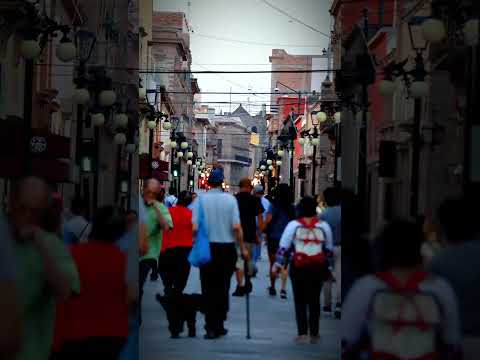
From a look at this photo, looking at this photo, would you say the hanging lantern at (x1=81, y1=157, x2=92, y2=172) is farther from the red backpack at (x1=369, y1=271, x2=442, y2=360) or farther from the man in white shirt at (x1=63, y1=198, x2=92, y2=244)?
the red backpack at (x1=369, y1=271, x2=442, y2=360)

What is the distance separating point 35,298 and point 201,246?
25.3 feet

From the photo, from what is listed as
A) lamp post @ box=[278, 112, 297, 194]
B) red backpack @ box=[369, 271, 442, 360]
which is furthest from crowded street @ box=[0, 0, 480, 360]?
lamp post @ box=[278, 112, 297, 194]

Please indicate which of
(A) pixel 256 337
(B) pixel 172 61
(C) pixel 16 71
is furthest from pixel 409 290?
(B) pixel 172 61

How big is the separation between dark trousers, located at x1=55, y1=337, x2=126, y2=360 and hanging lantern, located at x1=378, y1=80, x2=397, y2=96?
12.7 feet

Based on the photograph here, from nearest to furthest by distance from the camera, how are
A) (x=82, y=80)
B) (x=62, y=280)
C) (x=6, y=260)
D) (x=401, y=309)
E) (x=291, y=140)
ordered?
1. (x=6, y=260)
2. (x=62, y=280)
3. (x=401, y=309)
4. (x=82, y=80)
5. (x=291, y=140)

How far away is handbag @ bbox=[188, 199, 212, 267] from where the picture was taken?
14073 millimetres

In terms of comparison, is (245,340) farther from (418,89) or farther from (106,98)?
(106,98)

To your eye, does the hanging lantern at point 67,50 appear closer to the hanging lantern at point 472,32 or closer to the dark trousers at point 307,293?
the dark trousers at point 307,293

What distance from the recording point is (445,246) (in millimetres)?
7301

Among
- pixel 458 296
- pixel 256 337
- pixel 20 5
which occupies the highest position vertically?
pixel 20 5

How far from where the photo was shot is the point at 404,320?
664 centimetres

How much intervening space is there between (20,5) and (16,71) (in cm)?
434

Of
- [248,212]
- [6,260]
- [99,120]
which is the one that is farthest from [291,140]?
[6,260]

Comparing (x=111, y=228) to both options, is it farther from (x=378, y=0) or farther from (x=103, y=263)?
(x=378, y=0)
